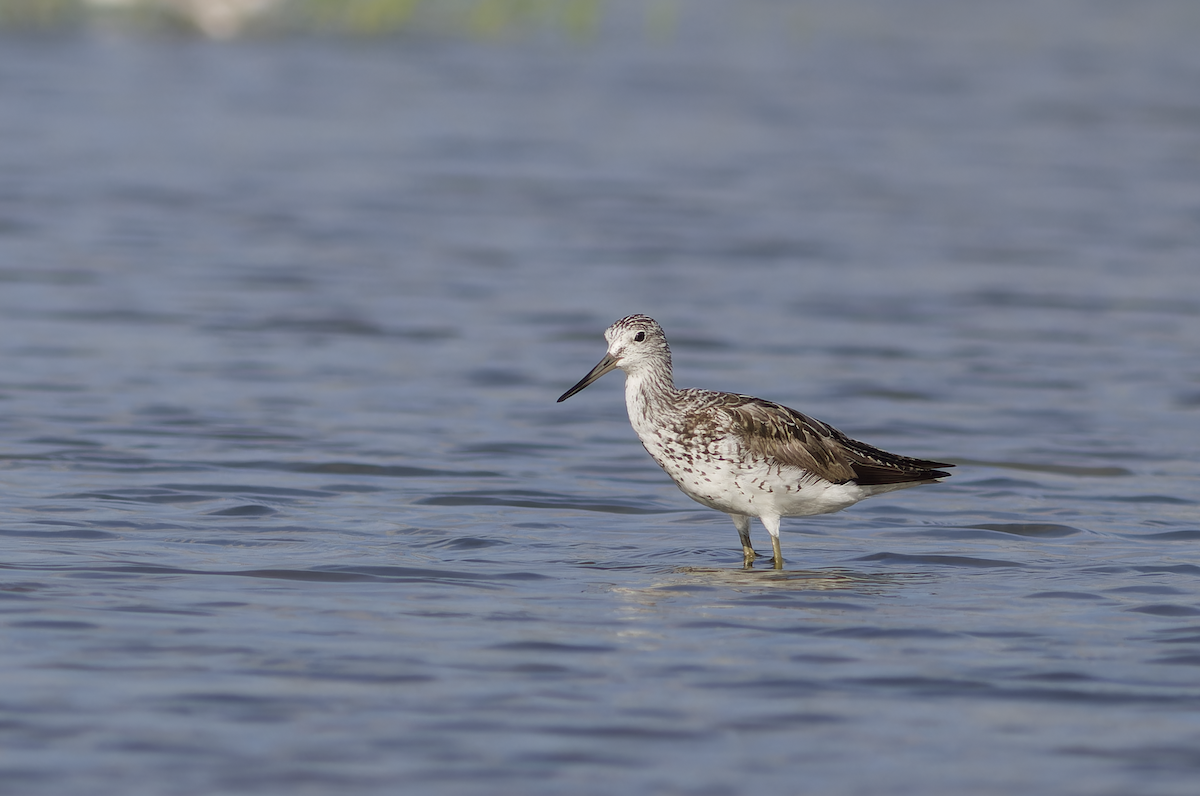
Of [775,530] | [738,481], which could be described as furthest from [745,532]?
[738,481]

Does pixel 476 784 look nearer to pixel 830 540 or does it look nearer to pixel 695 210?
pixel 830 540

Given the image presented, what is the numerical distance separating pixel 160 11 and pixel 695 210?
14.0 metres

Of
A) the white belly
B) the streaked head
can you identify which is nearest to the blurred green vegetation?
the streaked head

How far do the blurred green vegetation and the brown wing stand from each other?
22174 millimetres

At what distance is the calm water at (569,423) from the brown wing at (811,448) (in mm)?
449

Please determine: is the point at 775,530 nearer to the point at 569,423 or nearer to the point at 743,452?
the point at 743,452

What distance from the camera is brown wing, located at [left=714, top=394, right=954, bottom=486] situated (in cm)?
930

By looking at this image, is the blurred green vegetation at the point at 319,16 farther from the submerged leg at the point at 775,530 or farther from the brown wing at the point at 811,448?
the submerged leg at the point at 775,530

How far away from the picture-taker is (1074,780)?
648 cm

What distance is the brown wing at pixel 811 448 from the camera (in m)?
9.30

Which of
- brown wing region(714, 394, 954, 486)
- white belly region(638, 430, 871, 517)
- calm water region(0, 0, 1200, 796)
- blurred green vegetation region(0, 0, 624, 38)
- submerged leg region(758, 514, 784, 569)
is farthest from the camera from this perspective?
blurred green vegetation region(0, 0, 624, 38)

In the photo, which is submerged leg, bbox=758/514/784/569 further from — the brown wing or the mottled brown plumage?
the brown wing

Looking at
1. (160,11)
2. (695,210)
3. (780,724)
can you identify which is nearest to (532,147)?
(695,210)

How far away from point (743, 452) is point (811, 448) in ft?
1.35
